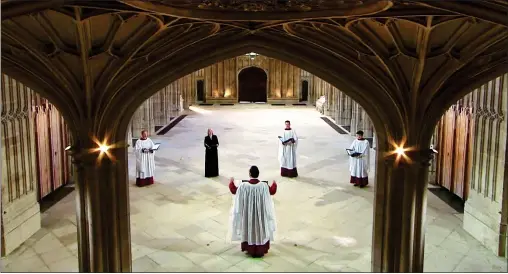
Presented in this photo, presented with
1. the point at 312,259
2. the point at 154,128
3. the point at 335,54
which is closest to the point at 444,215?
the point at 312,259

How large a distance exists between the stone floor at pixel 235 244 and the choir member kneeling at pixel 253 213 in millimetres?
288

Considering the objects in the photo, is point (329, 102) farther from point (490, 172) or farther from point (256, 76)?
point (490, 172)

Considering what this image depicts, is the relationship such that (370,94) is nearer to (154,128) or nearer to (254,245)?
(254,245)

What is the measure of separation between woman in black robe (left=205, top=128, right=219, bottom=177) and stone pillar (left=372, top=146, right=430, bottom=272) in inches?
233

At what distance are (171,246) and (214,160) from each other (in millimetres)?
4380

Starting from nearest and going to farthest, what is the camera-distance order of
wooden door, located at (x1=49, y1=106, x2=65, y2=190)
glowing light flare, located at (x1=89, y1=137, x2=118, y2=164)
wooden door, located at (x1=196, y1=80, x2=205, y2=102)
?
glowing light flare, located at (x1=89, y1=137, x2=118, y2=164) < wooden door, located at (x1=49, y1=106, x2=65, y2=190) < wooden door, located at (x1=196, y1=80, x2=205, y2=102)

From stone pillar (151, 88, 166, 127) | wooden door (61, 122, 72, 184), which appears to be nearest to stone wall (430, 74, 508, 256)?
wooden door (61, 122, 72, 184)

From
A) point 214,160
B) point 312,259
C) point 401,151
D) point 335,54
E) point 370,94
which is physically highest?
point 335,54

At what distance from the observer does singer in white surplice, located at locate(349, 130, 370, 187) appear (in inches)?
467

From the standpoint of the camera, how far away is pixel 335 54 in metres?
7.02

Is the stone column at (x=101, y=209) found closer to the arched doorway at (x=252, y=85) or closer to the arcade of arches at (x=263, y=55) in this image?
the arcade of arches at (x=263, y=55)

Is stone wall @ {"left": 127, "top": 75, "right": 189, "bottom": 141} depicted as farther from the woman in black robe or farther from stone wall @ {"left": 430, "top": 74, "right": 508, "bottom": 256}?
stone wall @ {"left": 430, "top": 74, "right": 508, "bottom": 256}

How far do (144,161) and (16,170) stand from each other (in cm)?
354

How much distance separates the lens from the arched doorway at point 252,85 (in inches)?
1270
